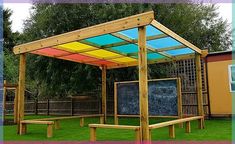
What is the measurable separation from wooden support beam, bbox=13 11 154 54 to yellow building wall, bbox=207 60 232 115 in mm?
7653

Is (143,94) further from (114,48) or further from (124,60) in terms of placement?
(124,60)

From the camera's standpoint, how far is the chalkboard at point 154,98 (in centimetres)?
963

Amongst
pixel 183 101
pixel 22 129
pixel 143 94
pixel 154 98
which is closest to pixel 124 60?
pixel 154 98

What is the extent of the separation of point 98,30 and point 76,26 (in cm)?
693

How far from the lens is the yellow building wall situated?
11891 millimetres

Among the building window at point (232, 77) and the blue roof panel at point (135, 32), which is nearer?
the blue roof panel at point (135, 32)

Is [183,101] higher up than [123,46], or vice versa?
[123,46]

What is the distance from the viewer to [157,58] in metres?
10.7

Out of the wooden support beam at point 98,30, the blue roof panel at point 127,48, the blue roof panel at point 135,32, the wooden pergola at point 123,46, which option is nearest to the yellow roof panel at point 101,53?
the wooden pergola at point 123,46

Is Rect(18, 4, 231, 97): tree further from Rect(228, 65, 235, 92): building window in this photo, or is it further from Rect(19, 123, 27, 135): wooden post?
Rect(19, 123, 27, 135): wooden post

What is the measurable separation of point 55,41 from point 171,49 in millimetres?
3719

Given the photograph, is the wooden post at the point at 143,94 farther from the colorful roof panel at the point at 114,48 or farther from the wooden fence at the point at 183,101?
the wooden fence at the point at 183,101

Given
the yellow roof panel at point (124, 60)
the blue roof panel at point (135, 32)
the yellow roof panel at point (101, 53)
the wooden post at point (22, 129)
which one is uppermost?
the blue roof panel at point (135, 32)

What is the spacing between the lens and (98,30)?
258 inches
